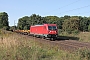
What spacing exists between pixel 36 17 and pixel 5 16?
39504mm

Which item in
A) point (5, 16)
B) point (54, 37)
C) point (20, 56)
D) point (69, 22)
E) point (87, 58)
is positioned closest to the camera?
point (87, 58)

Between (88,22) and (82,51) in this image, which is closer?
(82,51)

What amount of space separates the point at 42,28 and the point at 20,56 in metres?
27.0

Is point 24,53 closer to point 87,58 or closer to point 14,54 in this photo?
point 14,54

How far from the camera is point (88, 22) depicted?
123312mm

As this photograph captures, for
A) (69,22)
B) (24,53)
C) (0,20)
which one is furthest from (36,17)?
(24,53)

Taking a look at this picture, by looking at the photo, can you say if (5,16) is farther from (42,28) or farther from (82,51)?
(82,51)

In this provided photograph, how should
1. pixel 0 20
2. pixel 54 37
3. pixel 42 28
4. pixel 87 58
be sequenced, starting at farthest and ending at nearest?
pixel 0 20 < pixel 42 28 < pixel 54 37 < pixel 87 58

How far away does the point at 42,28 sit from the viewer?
1444 inches

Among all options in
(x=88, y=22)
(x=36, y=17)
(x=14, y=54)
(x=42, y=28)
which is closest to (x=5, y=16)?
(x=36, y=17)

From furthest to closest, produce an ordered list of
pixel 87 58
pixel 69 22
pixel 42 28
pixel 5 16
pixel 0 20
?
pixel 5 16, pixel 0 20, pixel 69 22, pixel 42 28, pixel 87 58

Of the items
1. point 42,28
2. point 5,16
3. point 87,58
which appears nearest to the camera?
point 87,58

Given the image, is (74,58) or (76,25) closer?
(74,58)

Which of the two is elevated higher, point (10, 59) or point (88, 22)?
point (88, 22)
